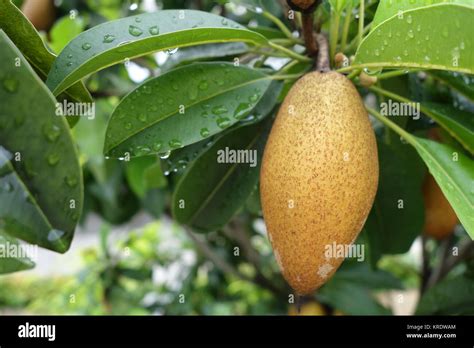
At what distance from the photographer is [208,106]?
0.63 metres

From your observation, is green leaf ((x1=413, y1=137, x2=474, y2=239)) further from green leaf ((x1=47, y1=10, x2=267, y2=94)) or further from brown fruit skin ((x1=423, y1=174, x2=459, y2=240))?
brown fruit skin ((x1=423, y1=174, x2=459, y2=240))

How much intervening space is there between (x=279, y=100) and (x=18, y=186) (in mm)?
400

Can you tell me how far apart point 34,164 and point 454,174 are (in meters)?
0.38

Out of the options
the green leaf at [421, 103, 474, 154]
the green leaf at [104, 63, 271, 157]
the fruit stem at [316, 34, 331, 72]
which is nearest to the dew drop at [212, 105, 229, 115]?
the green leaf at [104, 63, 271, 157]

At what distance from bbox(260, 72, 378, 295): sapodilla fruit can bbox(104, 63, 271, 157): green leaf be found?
0.09 metres

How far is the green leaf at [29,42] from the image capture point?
497 millimetres

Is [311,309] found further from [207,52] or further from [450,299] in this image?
[207,52]

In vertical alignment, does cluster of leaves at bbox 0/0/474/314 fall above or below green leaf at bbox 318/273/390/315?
above

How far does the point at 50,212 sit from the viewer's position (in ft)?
1.43

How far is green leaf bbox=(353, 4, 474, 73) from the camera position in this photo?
18.2 inches
